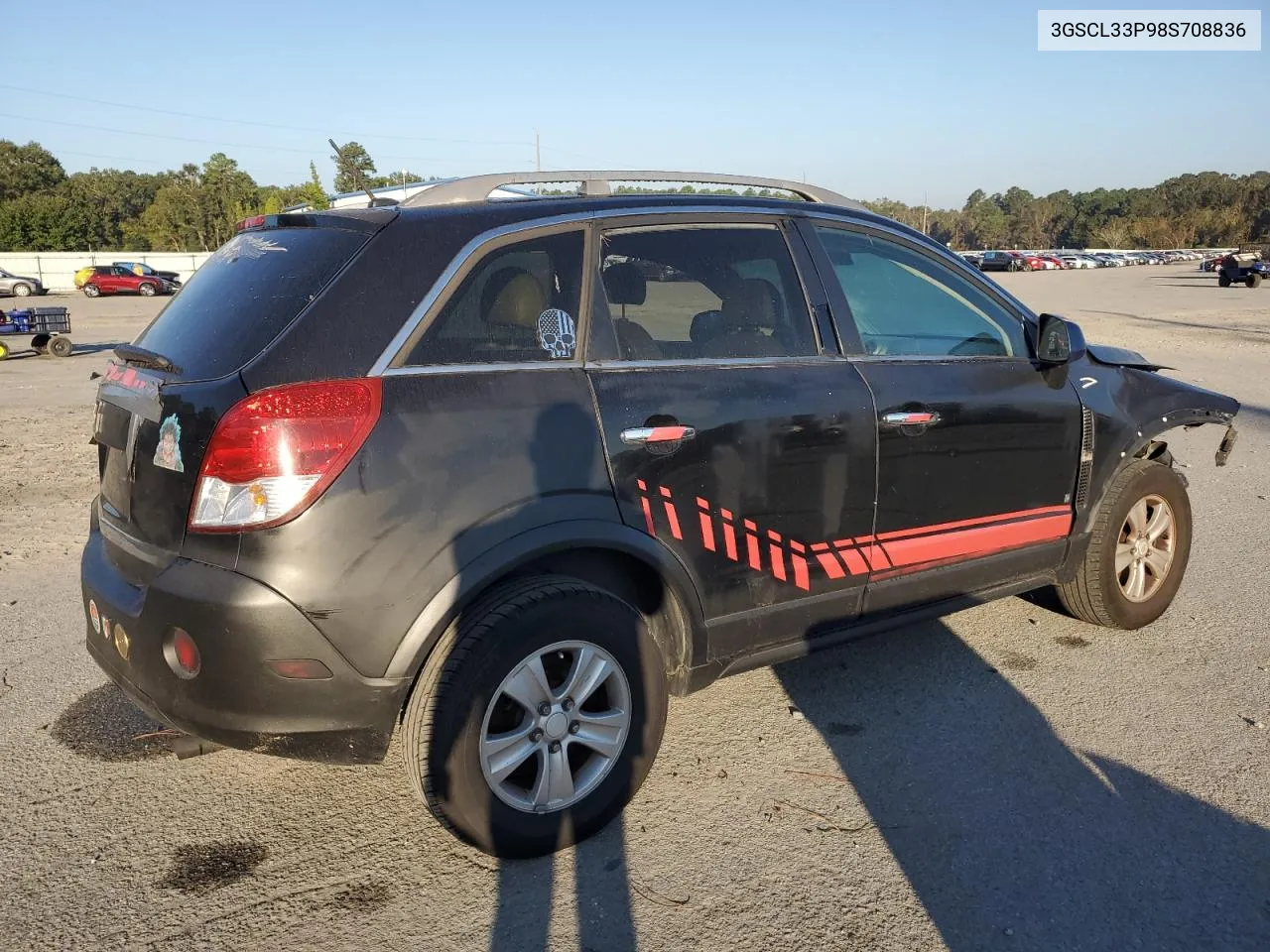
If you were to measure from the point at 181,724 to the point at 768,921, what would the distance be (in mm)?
1674

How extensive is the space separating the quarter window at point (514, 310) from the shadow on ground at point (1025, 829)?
179 cm

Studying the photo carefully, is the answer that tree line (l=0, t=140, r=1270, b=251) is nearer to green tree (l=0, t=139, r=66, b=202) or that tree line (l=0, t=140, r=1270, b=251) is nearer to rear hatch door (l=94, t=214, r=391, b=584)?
green tree (l=0, t=139, r=66, b=202)

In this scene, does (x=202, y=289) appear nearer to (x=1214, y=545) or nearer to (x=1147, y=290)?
(x=1214, y=545)

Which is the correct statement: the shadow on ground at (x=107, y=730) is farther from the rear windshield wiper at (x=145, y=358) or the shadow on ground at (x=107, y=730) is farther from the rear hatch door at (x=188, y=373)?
the rear windshield wiper at (x=145, y=358)

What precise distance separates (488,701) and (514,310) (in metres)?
1.13

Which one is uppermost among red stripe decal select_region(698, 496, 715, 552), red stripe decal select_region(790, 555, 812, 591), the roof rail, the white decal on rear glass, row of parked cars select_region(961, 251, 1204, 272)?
row of parked cars select_region(961, 251, 1204, 272)

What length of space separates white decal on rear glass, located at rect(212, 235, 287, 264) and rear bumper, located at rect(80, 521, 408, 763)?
101 cm

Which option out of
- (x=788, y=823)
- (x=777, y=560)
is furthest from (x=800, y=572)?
(x=788, y=823)

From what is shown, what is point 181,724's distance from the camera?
2648mm

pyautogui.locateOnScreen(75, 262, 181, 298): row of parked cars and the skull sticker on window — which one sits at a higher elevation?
pyautogui.locateOnScreen(75, 262, 181, 298): row of parked cars

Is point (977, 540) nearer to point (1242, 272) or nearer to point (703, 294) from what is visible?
point (703, 294)

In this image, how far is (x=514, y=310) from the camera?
286cm

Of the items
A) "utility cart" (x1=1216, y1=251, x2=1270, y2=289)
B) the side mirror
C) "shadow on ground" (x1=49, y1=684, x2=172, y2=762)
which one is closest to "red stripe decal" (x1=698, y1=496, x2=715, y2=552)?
the side mirror

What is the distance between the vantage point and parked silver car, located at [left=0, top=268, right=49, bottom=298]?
135 feet
